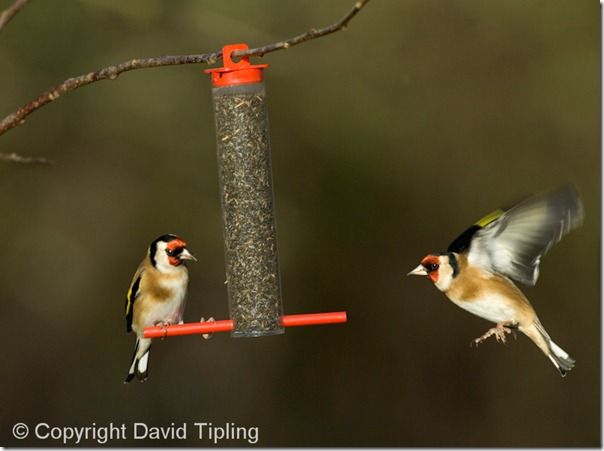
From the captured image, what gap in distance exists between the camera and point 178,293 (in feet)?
14.9

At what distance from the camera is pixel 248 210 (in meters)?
4.09

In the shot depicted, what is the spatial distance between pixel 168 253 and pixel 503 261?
135 cm

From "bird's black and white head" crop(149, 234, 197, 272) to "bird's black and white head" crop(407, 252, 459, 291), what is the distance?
3.11ft

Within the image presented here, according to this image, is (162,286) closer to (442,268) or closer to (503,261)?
(442,268)

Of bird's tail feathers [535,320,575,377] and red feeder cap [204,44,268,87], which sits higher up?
red feeder cap [204,44,268,87]

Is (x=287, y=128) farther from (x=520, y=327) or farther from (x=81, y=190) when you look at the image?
(x=520, y=327)

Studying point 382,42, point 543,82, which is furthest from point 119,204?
point 543,82

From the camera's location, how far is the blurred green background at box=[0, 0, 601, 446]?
296 inches

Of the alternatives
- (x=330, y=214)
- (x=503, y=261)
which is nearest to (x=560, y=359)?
(x=503, y=261)

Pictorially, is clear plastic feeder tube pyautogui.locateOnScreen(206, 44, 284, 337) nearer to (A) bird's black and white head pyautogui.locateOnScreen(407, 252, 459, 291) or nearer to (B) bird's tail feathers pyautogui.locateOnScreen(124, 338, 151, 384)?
(A) bird's black and white head pyautogui.locateOnScreen(407, 252, 459, 291)

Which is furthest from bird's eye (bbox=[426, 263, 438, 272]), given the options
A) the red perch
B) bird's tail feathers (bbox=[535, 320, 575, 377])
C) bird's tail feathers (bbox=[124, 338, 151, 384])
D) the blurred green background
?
the blurred green background

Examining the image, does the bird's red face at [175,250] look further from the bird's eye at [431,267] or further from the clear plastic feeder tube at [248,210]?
the bird's eye at [431,267]

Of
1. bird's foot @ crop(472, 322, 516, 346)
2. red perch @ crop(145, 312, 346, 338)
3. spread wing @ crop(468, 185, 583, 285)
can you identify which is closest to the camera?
red perch @ crop(145, 312, 346, 338)

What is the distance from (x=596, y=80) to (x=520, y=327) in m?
3.77
